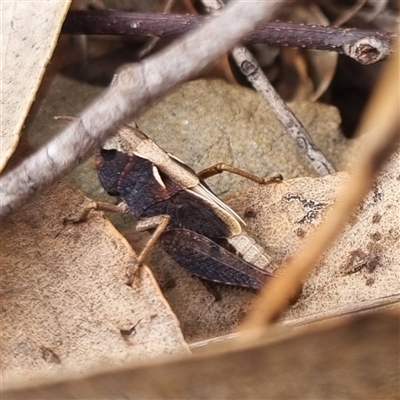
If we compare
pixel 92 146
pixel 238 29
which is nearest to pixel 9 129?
pixel 92 146

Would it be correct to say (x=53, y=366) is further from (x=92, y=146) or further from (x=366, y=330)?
(x=366, y=330)

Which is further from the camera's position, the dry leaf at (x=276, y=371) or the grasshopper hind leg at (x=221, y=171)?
the grasshopper hind leg at (x=221, y=171)

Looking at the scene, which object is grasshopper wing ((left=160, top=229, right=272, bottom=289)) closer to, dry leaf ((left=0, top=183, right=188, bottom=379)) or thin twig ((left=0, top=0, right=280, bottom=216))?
dry leaf ((left=0, top=183, right=188, bottom=379))

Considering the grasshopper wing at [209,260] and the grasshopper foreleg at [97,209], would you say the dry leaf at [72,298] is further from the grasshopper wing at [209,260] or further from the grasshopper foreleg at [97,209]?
the grasshopper wing at [209,260]

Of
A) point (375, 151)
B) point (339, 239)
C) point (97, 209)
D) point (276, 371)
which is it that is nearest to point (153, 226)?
point (97, 209)

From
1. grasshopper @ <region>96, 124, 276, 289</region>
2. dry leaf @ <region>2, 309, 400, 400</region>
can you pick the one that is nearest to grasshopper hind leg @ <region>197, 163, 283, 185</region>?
grasshopper @ <region>96, 124, 276, 289</region>

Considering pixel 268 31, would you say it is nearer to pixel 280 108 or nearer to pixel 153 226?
pixel 280 108

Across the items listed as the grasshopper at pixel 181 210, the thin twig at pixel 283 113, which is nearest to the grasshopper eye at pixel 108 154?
the grasshopper at pixel 181 210
